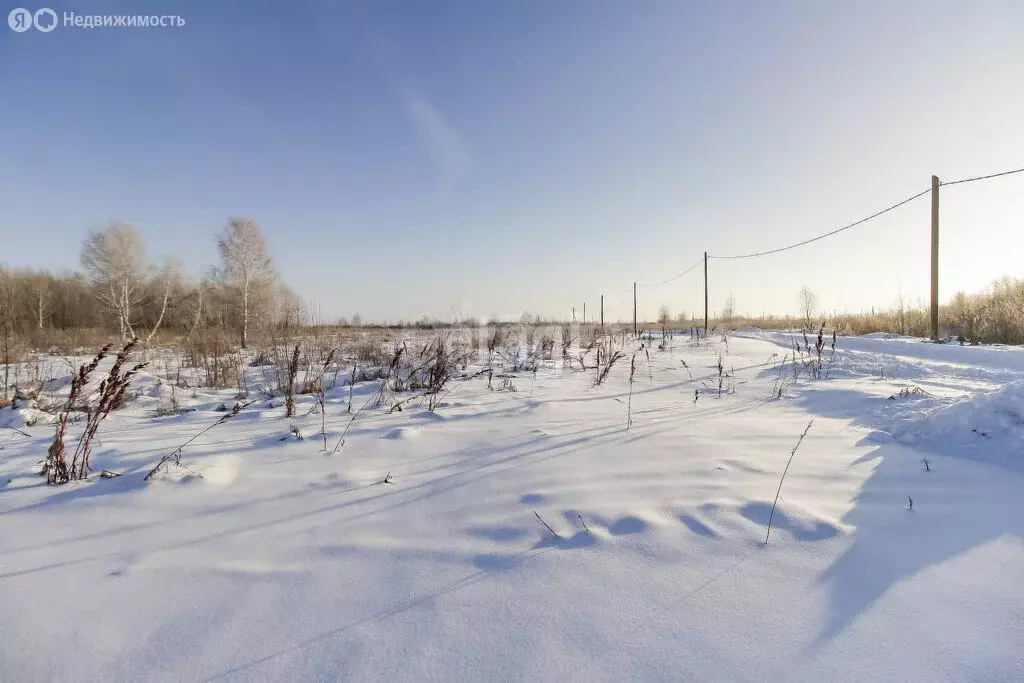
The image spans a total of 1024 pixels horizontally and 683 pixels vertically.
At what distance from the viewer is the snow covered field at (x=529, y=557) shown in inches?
37.3

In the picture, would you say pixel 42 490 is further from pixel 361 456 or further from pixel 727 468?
pixel 727 468

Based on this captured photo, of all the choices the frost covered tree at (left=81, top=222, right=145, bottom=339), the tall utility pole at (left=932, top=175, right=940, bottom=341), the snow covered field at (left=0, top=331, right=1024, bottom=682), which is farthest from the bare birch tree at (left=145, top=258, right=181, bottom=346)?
the tall utility pole at (left=932, top=175, right=940, bottom=341)

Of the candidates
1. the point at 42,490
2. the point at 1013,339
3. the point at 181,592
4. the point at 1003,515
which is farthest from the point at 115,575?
the point at 1013,339

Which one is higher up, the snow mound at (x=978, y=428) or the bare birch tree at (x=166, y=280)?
the bare birch tree at (x=166, y=280)

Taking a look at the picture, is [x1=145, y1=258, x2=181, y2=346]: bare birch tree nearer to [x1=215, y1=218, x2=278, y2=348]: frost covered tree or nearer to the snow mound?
[x1=215, y1=218, x2=278, y2=348]: frost covered tree

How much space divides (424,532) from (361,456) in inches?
37.7

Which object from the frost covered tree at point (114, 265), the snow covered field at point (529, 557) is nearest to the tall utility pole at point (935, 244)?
the snow covered field at point (529, 557)

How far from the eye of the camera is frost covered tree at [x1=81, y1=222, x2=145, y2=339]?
62.4 feet

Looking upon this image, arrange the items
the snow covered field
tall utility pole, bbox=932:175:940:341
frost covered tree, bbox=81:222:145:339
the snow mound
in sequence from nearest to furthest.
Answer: the snow covered field < the snow mound < tall utility pole, bbox=932:175:940:341 < frost covered tree, bbox=81:222:145:339

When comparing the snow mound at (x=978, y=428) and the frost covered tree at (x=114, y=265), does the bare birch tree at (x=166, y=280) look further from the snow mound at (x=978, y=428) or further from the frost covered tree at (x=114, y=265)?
the snow mound at (x=978, y=428)

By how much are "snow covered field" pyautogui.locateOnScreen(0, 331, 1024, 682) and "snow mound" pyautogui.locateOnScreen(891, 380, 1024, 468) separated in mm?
14

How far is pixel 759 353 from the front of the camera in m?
8.38

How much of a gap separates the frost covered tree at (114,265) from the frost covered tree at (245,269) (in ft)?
12.9

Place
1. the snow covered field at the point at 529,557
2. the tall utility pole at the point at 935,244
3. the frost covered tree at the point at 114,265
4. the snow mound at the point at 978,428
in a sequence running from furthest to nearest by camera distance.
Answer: the frost covered tree at the point at 114,265 → the tall utility pole at the point at 935,244 → the snow mound at the point at 978,428 → the snow covered field at the point at 529,557
